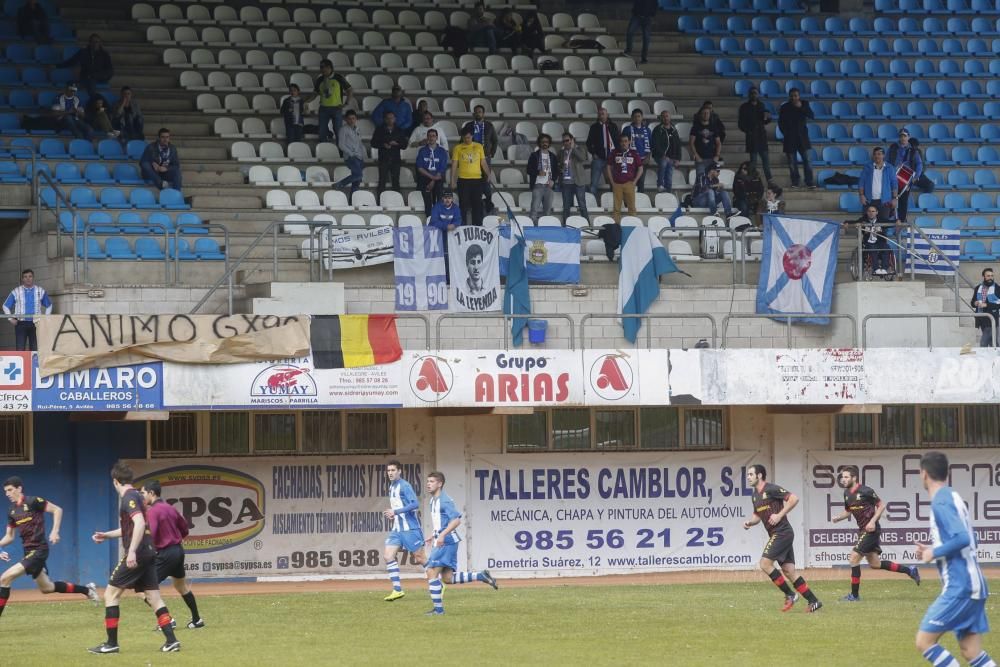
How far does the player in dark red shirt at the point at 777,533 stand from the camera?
712 inches

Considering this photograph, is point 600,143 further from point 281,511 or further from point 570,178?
point 281,511

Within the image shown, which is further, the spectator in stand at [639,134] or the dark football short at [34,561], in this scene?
the spectator in stand at [639,134]

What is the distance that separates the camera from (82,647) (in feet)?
50.9

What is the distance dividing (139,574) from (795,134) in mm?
18310

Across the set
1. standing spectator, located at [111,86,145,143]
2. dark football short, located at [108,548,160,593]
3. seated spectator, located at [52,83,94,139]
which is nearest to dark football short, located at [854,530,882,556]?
dark football short, located at [108,548,160,593]

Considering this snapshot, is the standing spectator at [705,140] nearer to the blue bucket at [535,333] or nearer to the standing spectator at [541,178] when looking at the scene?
the standing spectator at [541,178]

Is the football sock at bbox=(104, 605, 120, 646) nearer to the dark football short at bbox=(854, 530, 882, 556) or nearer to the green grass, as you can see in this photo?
the green grass

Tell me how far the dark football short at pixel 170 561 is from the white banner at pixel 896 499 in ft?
38.0

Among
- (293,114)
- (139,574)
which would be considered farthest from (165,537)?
(293,114)

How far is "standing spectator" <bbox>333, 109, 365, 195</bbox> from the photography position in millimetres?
27500

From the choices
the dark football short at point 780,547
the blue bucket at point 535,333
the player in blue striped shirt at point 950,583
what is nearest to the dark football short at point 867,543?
the dark football short at point 780,547

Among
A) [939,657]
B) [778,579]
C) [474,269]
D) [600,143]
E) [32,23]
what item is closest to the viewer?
[939,657]

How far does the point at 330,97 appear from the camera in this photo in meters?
28.6

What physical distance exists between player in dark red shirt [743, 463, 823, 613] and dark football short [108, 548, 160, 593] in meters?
6.74
